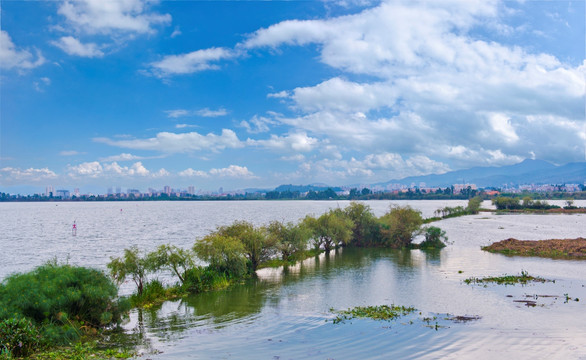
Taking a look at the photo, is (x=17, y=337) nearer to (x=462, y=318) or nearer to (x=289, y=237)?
(x=462, y=318)

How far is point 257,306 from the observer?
32812 mm

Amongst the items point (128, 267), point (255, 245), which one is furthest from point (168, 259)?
point (255, 245)

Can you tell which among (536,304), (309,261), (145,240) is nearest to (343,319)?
(536,304)

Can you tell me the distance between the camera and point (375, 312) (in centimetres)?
2953

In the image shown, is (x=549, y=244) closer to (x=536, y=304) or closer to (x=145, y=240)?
(x=536, y=304)

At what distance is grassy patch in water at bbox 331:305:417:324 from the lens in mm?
28547

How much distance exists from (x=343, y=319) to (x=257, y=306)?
7.63 m

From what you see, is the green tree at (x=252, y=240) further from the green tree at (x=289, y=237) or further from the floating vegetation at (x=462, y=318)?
the floating vegetation at (x=462, y=318)

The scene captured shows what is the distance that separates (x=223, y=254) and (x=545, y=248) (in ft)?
156

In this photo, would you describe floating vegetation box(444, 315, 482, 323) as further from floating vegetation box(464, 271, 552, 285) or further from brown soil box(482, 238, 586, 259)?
brown soil box(482, 238, 586, 259)

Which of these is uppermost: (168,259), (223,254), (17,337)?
(168,259)

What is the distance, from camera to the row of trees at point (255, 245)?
3606 centimetres

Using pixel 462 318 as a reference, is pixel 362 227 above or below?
above

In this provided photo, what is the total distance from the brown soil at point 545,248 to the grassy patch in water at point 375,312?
1482 inches
